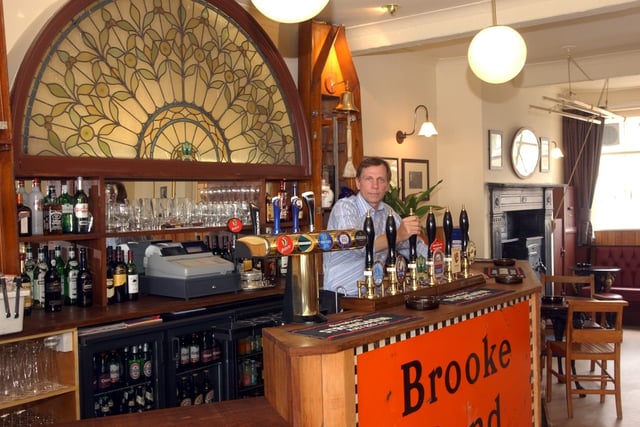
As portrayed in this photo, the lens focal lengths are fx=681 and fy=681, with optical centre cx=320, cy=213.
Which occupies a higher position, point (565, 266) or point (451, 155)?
point (451, 155)

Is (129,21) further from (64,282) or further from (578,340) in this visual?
(578,340)

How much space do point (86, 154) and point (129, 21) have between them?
925mm

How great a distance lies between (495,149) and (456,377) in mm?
5752

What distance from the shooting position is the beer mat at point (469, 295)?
3.15 m

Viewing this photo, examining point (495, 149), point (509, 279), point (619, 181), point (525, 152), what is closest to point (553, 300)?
point (509, 279)

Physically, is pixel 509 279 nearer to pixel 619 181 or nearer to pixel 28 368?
pixel 28 368

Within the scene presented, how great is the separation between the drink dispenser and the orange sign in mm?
353

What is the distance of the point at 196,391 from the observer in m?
4.33

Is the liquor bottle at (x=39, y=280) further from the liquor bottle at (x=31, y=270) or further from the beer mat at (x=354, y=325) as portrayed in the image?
the beer mat at (x=354, y=325)

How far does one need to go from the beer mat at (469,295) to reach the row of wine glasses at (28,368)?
2010mm

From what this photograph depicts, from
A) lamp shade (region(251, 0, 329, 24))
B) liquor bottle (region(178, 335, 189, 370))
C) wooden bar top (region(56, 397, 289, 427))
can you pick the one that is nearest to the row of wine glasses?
liquor bottle (region(178, 335, 189, 370))

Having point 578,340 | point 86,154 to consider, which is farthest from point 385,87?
point 86,154

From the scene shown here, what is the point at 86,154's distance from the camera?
4.05 m

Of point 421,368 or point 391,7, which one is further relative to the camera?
point 391,7
